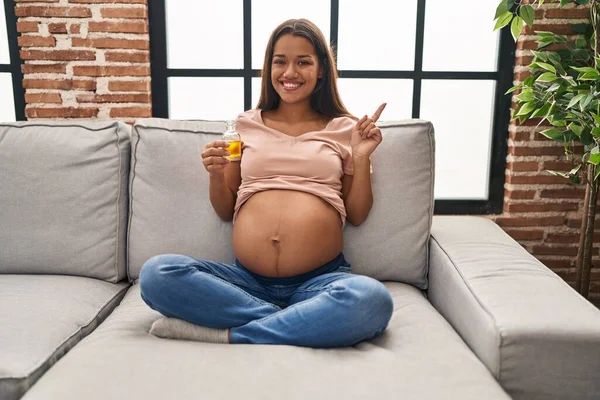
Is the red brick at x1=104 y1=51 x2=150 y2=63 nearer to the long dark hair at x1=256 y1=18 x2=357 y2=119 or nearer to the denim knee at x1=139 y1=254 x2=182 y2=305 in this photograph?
the long dark hair at x1=256 y1=18 x2=357 y2=119

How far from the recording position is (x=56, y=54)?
228 centimetres

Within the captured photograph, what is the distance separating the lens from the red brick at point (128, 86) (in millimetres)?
2315

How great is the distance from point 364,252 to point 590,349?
0.74 meters

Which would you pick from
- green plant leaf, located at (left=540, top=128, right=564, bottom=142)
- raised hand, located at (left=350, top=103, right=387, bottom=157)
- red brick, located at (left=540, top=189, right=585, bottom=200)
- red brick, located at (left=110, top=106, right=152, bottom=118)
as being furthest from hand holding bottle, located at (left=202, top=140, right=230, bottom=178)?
red brick, located at (left=540, top=189, right=585, bottom=200)

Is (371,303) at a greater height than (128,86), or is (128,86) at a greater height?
(128,86)

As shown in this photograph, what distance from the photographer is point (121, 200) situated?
1.89 meters

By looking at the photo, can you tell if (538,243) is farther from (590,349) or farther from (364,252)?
(590,349)

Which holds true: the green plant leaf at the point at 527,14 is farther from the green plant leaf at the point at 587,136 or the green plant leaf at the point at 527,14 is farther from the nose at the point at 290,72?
the nose at the point at 290,72

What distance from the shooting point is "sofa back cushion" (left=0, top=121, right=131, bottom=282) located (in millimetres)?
1809

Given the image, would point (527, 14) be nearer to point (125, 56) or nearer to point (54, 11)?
point (125, 56)

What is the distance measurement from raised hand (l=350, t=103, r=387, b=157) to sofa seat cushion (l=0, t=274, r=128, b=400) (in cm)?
90

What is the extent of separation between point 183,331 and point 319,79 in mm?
948

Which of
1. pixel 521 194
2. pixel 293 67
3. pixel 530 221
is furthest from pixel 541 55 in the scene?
pixel 293 67

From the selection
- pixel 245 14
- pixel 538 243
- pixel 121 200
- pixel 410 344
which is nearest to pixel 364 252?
pixel 410 344
